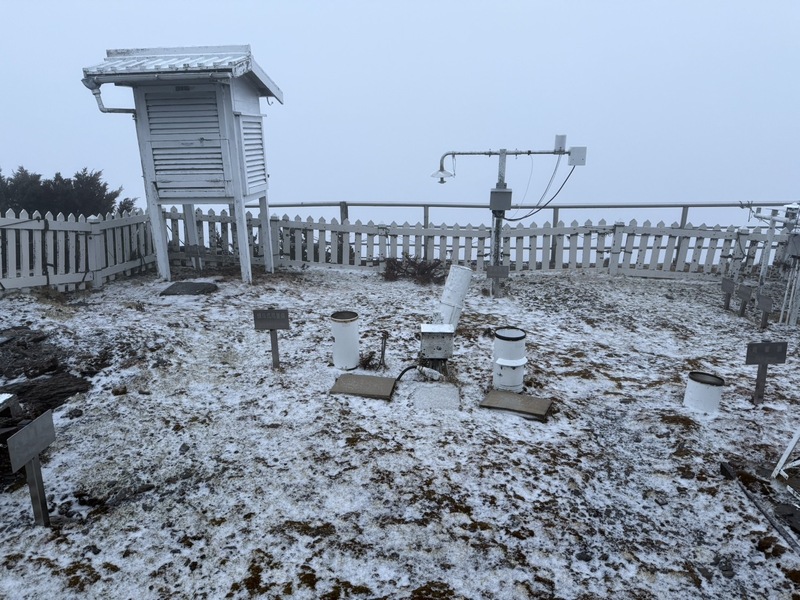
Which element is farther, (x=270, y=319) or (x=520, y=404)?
(x=270, y=319)

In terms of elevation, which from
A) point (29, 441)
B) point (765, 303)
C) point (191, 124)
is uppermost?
point (191, 124)

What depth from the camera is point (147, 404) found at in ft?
15.8

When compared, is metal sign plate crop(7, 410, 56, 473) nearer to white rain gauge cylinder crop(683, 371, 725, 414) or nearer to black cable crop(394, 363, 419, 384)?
black cable crop(394, 363, 419, 384)

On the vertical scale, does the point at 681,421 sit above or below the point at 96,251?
below

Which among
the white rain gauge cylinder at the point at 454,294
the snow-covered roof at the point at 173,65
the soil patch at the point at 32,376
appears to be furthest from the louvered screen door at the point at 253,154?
the white rain gauge cylinder at the point at 454,294

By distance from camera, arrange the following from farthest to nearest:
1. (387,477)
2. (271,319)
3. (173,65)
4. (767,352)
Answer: (173,65), (271,319), (767,352), (387,477)

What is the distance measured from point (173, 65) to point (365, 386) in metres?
6.12

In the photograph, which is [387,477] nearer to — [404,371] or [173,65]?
[404,371]

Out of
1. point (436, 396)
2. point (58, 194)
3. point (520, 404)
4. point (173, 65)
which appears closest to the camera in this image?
point (520, 404)

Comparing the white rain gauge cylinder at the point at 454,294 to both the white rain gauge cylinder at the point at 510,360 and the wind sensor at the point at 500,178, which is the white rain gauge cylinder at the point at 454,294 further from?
the wind sensor at the point at 500,178

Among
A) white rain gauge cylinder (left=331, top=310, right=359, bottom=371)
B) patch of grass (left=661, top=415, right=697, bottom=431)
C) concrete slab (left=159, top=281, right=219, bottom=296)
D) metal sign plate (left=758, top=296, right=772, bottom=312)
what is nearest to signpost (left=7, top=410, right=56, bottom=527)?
white rain gauge cylinder (left=331, top=310, right=359, bottom=371)

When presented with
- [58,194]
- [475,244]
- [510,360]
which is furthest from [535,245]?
[58,194]

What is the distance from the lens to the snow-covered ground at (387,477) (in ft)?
9.85

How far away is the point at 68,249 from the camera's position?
8.36 metres
